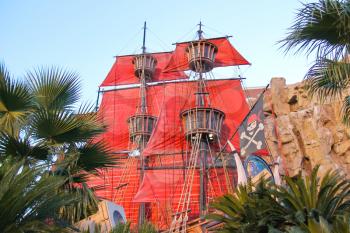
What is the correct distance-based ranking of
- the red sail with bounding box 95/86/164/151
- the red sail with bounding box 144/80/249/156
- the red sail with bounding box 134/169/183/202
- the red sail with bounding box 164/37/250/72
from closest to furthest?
the red sail with bounding box 134/169/183/202
the red sail with bounding box 144/80/249/156
the red sail with bounding box 164/37/250/72
the red sail with bounding box 95/86/164/151

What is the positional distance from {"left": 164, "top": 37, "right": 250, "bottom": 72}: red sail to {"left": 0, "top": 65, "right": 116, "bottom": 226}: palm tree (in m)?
34.4

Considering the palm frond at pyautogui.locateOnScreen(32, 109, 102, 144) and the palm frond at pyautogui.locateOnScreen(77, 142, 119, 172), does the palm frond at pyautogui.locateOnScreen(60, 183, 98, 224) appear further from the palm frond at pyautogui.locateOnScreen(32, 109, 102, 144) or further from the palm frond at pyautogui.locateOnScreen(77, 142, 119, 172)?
the palm frond at pyautogui.locateOnScreen(32, 109, 102, 144)

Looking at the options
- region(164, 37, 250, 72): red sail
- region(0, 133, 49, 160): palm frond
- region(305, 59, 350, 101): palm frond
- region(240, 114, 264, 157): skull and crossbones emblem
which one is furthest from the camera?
region(164, 37, 250, 72): red sail

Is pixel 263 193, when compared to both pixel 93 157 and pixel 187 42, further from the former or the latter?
pixel 187 42

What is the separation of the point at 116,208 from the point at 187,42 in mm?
33715

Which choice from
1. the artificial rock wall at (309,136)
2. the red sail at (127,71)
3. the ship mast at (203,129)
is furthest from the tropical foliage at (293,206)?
the red sail at (127,71)

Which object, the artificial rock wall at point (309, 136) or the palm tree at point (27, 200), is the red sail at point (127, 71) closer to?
the artificial rock wall at point (309, 136)

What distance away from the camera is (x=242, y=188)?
835 cm

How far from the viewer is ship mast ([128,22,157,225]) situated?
127ft

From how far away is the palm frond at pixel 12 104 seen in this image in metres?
6.25

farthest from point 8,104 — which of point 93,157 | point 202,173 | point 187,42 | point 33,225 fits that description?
point 187,42

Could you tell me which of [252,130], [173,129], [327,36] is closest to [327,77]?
[327,36]

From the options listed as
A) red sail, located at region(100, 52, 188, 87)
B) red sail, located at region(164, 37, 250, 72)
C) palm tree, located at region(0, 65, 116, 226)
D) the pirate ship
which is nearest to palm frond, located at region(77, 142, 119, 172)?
palm tree, located at region(0, 65, 116, 226)

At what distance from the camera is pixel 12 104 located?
20.9 ft
